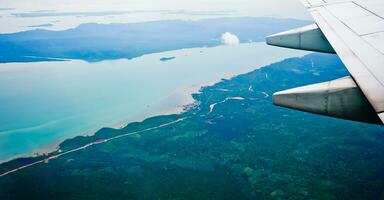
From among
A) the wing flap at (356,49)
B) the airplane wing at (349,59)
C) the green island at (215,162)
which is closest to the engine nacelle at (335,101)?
the airplane wing at (349,59)

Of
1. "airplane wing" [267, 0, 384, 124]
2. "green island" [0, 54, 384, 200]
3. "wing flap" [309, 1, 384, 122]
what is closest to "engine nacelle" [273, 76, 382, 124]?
"airplane wing" [267, 0, 384, 124]

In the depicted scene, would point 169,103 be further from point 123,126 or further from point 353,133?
point 353,133

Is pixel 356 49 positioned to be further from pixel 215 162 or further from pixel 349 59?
pixel 215 162

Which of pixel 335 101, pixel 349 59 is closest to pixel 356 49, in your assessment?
pixel 349 59

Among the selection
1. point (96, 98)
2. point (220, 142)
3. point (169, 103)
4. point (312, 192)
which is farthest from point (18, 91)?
point (312, 192)

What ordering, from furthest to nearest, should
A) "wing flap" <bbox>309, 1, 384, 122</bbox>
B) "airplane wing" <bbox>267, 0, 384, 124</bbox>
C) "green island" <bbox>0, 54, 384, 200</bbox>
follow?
"green island" <bbox>0, 54, 384, 200</bbox> < "airplane wing" <bbox>267, 0, 384, 124</bbox> < "wing flap" <bbox>309, 1, 384, 122</bbox>

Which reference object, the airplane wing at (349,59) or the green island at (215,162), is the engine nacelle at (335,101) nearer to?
the airplane wing at (349,59)

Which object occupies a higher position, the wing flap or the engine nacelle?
the wing flap

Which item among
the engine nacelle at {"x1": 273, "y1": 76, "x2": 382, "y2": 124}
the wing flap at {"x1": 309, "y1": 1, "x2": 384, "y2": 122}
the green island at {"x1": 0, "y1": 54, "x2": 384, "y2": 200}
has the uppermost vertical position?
the wing flap at {"x1": 309, "y1": 1, "x2": 384, "y2": 122}

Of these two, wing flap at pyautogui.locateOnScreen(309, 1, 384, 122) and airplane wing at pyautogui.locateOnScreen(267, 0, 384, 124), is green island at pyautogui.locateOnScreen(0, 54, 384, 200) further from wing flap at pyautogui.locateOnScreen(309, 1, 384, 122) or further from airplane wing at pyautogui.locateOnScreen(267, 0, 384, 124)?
wing flap at pyautogui.locateOnScreen(309, 1, 384, 122)
